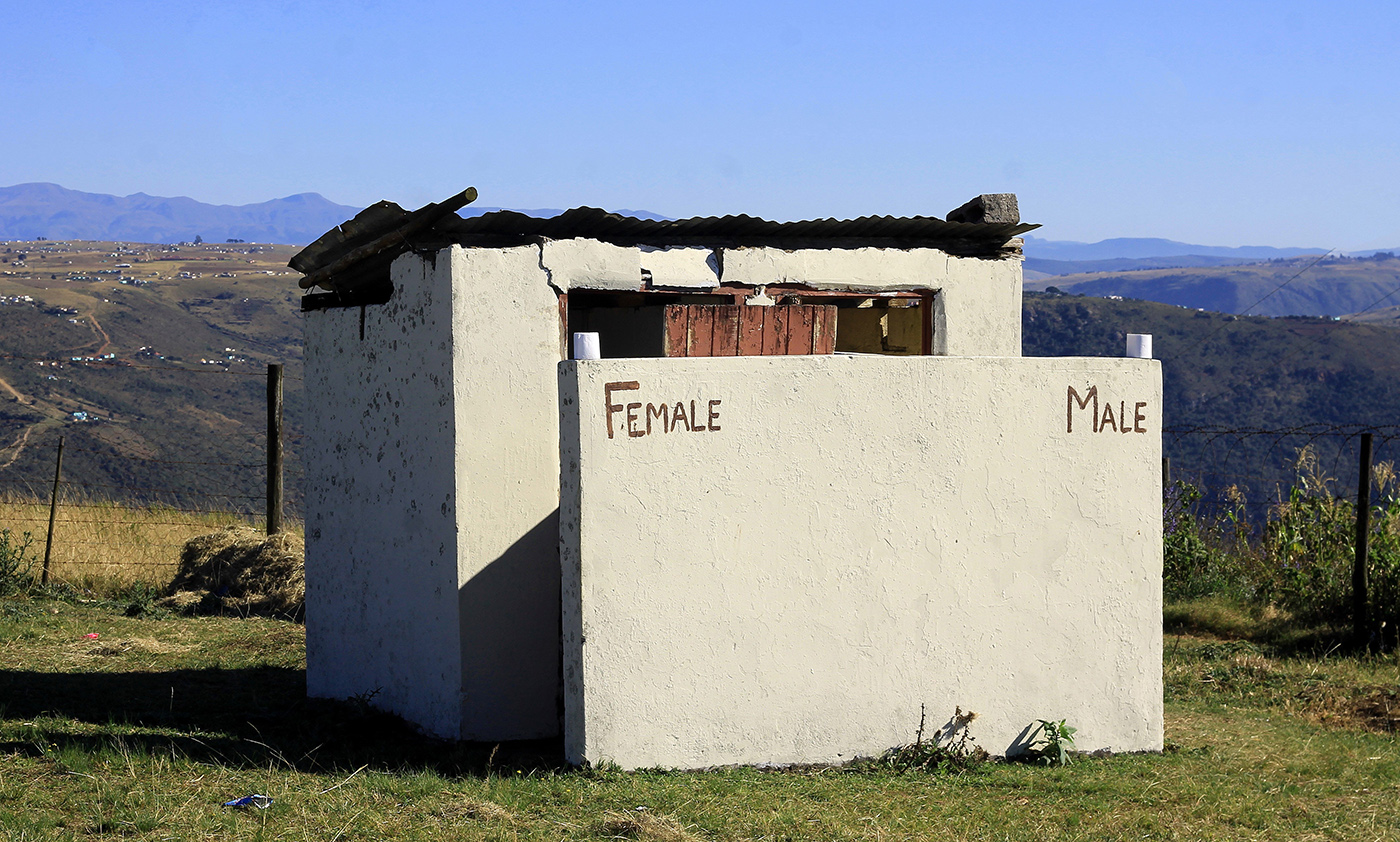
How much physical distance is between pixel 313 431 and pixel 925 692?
459 centimetres

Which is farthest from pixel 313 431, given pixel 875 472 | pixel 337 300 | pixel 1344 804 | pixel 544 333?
pixel 1344 804

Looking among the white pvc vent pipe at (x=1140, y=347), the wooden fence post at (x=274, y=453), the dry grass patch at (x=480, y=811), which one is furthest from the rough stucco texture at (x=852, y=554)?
the wooden fence post at (x=274, y=453)

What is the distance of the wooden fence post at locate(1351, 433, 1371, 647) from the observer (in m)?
9.47

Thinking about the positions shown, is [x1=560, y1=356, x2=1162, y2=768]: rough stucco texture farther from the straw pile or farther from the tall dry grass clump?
the tall dry grass clump

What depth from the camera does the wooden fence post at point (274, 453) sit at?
1202 cm

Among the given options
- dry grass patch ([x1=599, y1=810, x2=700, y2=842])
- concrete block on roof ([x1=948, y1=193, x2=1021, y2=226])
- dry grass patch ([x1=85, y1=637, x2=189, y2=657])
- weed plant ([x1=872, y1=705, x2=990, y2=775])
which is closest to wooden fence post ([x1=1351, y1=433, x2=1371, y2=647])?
concrete block on roof ([x1=948, y1=193, x2=1021, y2=226])

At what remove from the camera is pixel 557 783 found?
208 inches

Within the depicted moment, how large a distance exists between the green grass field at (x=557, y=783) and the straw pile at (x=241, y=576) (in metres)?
3.10

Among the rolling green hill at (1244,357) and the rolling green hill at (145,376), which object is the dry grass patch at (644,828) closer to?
the rolling green hill at (145,376)

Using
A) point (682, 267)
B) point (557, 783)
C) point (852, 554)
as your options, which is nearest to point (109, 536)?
point (682, 267)

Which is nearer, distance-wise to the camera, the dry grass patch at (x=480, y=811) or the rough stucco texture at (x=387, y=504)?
the dry grass patch at (x=480, y=811)

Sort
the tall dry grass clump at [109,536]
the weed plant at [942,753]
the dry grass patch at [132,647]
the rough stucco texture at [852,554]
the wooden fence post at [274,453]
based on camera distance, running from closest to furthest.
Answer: the rough stucco texture at [852,554] → the weed plant at [942,753] → the dry grass patch at [132,647] → the wooden fence post at [274,453] → the tall dry grass clump at [109,536]

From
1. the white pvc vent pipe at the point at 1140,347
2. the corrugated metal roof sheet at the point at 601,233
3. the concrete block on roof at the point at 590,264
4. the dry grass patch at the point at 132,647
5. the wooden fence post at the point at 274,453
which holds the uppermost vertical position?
the corrugated metal roof sheet at the point at 601,233

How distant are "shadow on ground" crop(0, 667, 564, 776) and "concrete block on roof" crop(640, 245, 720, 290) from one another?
2.81 meters
